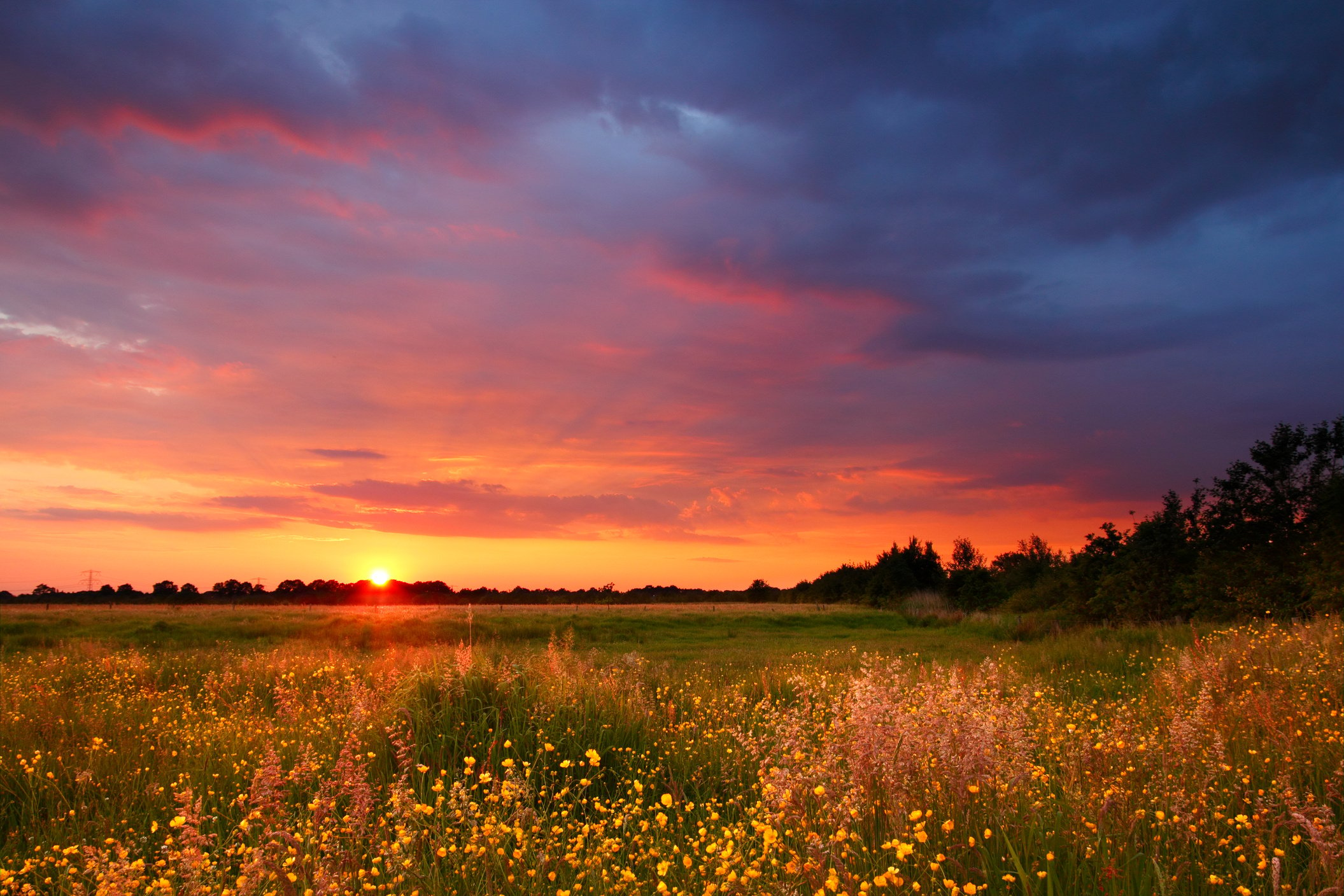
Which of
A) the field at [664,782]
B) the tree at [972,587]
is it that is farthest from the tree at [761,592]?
the field at [664,782]

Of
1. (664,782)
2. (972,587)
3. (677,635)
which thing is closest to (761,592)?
(972,587)

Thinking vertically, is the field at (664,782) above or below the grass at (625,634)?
above

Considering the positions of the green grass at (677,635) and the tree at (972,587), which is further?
the tree at (972,587)

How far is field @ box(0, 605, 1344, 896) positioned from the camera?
4457 mm

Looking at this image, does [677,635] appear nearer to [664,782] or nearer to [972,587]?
[664,782]

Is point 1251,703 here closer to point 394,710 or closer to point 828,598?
point 394,710

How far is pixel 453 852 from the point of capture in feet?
17.3

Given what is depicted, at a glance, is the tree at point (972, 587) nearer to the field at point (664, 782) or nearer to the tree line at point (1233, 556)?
the tree line at point (1233, 556)

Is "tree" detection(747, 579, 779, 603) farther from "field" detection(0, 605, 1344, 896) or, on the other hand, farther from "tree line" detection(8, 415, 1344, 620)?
"field" detection(0, 605, 1344, 896)

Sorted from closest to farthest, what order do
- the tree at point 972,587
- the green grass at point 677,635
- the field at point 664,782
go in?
the field at point 664,782, the green grass at point 677,635, the tree at point 972,587

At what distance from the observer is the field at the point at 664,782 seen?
4457 mm

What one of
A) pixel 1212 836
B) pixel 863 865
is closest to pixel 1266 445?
pixel 1212 836

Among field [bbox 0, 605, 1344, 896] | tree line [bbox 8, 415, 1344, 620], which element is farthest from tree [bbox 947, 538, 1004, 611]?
→ field [bbox 0, 605, 1344, 896]

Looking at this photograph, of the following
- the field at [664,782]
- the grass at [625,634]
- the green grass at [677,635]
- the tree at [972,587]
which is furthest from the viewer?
the tree at [972,587]
